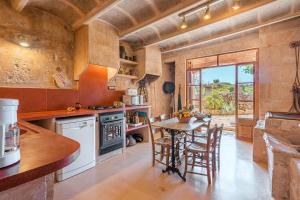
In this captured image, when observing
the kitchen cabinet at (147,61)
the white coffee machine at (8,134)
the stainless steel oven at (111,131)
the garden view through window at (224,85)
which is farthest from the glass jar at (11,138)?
the garden view through window at (224,85)

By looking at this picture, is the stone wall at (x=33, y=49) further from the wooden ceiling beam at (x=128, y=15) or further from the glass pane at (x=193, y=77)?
the glass pane at (x=193, y=77)

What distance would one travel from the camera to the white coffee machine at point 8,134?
2.24 ft

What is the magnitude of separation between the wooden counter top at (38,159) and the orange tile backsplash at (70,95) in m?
2.13

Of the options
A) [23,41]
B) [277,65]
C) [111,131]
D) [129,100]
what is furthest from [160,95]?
[23,41]

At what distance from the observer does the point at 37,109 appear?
2934 millimetres

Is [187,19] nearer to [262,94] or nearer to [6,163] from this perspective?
[262,94]

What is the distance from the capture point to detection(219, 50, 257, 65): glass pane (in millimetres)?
4672

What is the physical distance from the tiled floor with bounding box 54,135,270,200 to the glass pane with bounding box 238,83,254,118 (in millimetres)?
1985

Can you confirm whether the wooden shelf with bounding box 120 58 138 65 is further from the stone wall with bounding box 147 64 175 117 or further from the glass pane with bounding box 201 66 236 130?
the glass pane with bounding box 201 66 236 130

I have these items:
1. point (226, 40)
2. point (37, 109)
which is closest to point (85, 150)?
point (37, 109)

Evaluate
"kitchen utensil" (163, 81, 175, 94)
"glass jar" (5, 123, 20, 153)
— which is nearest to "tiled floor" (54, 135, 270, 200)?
"glass jar" (5, 123, 20, 153)

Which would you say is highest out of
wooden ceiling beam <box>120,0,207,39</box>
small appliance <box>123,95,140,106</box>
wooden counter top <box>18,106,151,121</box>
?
wooden ceiling beam <box>120,0,207,39</box>

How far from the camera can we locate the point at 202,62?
5.62m

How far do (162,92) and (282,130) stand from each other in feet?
13.0
